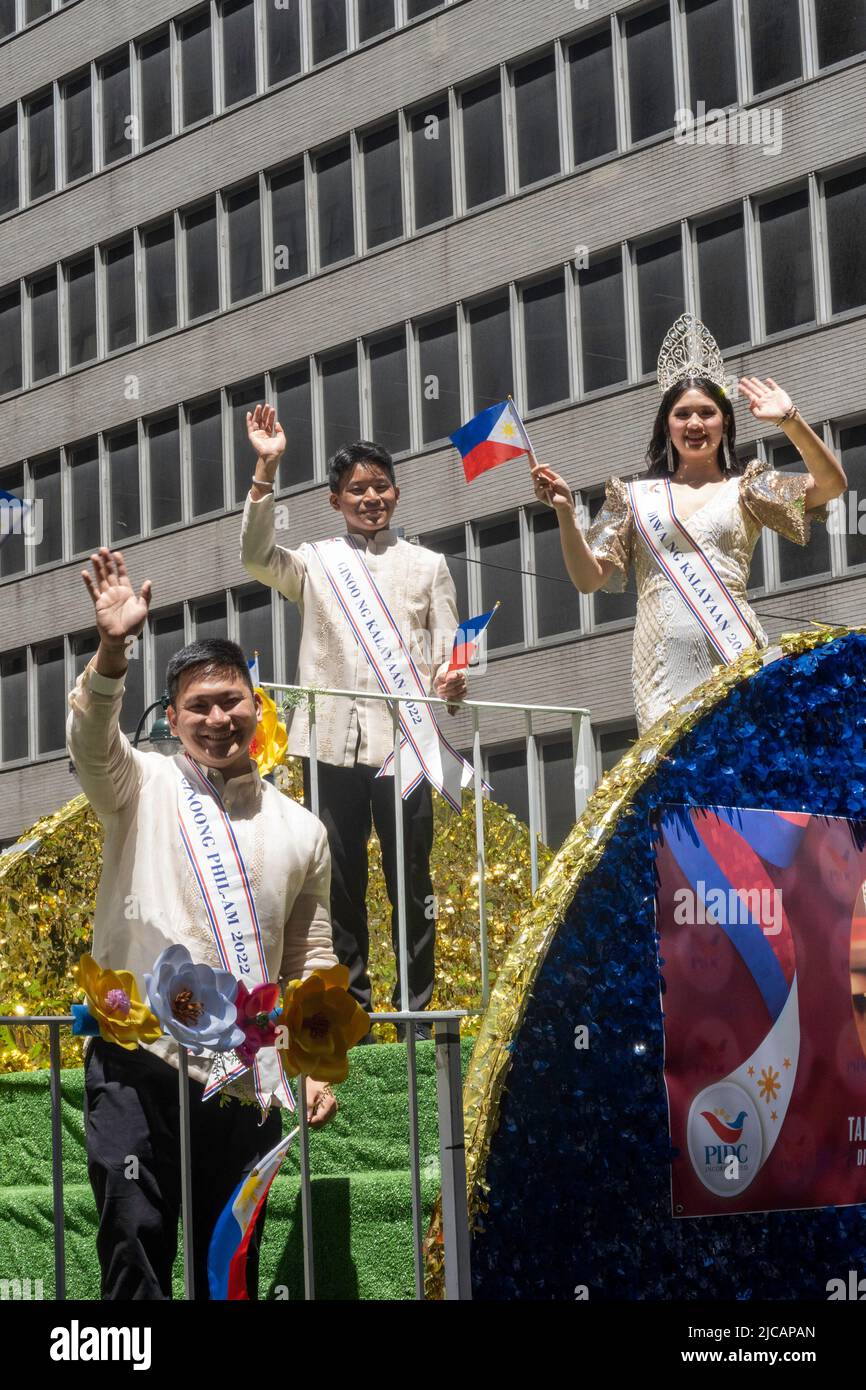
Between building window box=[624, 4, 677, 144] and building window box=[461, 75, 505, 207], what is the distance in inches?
92.0

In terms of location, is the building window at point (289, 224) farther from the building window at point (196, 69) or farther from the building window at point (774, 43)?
the building window at point (774, 43)

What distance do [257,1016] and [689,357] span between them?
133 inches

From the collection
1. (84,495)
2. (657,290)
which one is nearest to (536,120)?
(657,290)

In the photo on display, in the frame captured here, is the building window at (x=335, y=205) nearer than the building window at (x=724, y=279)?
No

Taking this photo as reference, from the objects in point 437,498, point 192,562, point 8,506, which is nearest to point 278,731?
point 8,506

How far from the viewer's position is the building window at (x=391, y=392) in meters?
29.1

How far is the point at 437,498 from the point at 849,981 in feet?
75.9

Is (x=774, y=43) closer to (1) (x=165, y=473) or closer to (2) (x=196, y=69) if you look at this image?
(2) (x=196, y=69)

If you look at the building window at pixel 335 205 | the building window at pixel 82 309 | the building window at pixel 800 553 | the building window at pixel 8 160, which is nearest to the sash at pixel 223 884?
the building window at pixel 800 553

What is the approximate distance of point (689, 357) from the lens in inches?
276

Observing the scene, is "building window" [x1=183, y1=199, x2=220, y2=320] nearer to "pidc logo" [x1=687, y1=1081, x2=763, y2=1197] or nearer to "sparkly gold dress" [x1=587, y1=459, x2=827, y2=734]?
"sparkly gold dress" [x1=587, y1=459, x2=827, y2=734]

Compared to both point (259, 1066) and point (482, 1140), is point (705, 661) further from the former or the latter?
point (259, 1066)

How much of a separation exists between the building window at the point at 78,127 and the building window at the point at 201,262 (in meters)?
2.89

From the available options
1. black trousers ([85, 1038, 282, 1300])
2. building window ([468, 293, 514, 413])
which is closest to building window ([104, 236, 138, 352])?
building window ([468, 293, 514, 413])
